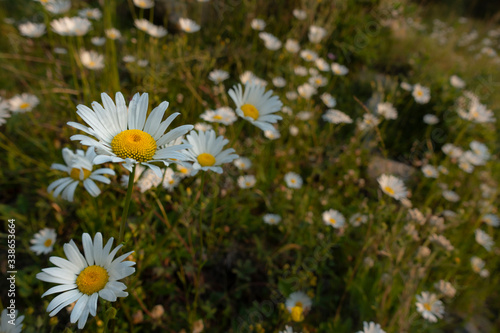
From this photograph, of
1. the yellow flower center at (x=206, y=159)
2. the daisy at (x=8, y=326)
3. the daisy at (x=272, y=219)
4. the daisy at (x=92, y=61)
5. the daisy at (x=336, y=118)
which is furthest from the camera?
the daisy at (x=92, y=61)

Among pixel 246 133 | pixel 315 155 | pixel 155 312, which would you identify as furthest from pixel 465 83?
pixel 155 312

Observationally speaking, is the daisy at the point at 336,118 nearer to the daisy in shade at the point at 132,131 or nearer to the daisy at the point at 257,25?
the daisy at the point at 257,25

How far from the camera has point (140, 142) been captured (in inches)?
34.3

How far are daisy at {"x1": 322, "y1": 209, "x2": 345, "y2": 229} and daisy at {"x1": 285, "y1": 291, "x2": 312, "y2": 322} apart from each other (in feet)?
1.66

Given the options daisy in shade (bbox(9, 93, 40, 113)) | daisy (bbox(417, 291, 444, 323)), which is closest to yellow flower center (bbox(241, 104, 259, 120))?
daisy (bbox(417, 291, 444, 323))

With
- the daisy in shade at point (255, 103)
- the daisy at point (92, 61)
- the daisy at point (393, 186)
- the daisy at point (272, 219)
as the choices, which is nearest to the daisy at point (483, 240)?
the daisy at point (393, 186)

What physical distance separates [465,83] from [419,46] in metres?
1.28

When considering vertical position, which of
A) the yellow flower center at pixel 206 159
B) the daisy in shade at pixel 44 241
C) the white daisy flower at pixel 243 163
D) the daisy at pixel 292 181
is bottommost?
the daisy at pixel 292 181

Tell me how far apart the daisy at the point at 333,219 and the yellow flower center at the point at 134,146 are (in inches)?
55.9

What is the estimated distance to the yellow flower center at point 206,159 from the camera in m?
1.19

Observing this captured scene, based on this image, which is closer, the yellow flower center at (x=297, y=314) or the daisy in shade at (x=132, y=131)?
the daisy in shade at (x=132, y=131)

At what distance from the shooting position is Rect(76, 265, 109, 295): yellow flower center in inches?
33.6

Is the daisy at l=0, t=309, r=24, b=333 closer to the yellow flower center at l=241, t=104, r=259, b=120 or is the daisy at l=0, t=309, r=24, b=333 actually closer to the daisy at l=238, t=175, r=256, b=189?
the yellow flower center at l=241, t=104, r=259, b=120

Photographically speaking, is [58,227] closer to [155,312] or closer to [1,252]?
[1,252]
